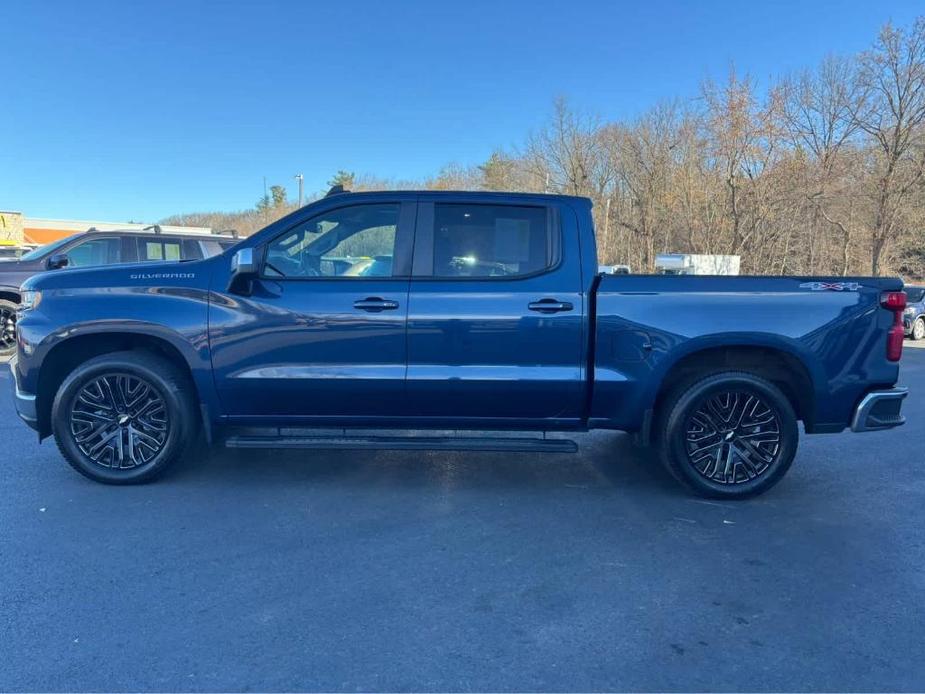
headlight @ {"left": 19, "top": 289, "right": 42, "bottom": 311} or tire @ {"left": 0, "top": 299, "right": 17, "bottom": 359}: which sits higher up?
headlight @ {"left": 19, "top": 289, "right": 42, "bottom": 311}

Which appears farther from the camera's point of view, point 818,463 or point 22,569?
point 818,463

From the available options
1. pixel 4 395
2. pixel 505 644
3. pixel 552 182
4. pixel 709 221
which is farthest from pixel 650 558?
pixel 552 182

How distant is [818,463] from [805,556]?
217 cm

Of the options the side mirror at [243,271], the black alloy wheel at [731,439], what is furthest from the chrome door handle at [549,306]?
the side mirror at [243,271]

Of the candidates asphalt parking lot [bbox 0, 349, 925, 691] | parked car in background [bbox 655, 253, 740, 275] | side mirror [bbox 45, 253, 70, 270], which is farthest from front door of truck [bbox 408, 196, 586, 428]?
parked car in background [bbox 655, 253, 740, 275]

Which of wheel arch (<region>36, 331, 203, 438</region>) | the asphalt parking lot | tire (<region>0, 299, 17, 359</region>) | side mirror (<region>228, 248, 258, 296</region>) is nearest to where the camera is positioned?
the asphalt parking lot

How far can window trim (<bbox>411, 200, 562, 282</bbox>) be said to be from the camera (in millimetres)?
4238

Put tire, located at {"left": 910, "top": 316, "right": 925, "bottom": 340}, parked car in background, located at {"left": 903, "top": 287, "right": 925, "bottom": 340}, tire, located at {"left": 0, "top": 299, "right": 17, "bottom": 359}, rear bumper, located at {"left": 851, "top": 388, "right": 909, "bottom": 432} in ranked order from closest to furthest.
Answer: rear bumper, located at {"left": 851, "top": 388, "right": 909, "bottom": 432}
tire, located at {"left": 0, "top": 299, "right": 17, "bottom": 359}
parked car in background, located at {"left": 903, "top": 287, "right": 925, "bottom": 340}
tire, located at {"left": 910, "top": 316, "right": 925, "bottom": 340}

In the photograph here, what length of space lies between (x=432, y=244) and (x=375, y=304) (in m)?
0.58

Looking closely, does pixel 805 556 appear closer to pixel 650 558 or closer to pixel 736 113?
pixel 650 558

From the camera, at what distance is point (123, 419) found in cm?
439

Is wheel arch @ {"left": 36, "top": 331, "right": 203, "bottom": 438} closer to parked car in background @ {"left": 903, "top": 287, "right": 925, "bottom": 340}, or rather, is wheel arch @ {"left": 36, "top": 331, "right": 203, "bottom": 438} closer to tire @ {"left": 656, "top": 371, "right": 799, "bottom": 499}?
tire @ {"left": 656, "top": 371, "right": 799, "bottom": 499}

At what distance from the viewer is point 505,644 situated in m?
2.69

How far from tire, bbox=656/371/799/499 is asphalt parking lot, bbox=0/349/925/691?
0.16 m
